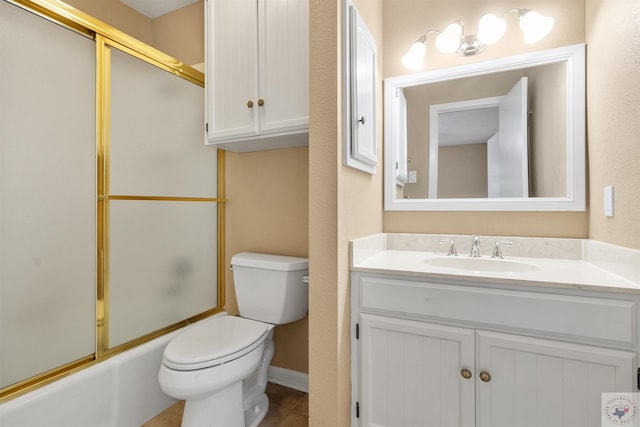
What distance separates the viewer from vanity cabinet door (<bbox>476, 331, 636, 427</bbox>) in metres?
0.93

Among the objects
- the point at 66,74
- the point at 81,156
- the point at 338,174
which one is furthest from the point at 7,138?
the point at 338,174

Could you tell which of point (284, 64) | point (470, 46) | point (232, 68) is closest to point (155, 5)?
point (232, 68)

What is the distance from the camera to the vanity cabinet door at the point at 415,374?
109cm

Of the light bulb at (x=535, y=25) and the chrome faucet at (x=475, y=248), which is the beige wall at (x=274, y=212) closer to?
the chrome faucet at (x=475, y=248)

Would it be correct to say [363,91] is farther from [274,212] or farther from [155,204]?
[155,204]

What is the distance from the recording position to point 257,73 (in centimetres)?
157

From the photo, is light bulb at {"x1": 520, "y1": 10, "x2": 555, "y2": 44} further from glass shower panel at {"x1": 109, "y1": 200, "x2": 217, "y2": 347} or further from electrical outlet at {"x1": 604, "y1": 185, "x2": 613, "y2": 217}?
glass shower panel at {"x1": 109, "y1": 200, "x2": 217, "y2": 347}

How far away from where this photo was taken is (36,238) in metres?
1.25

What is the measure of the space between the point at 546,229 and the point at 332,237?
41.8 inches

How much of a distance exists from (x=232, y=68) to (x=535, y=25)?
58.9 inches

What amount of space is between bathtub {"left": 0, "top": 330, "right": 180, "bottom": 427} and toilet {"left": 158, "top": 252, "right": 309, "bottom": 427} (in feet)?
1.02

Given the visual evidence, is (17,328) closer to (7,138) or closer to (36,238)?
(36,238)

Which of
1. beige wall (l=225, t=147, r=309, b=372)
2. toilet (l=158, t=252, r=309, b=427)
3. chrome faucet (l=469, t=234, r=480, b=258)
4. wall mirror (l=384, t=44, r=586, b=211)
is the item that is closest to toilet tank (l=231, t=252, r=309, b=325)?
toilet (l=158, t=252, r=309, b=427)

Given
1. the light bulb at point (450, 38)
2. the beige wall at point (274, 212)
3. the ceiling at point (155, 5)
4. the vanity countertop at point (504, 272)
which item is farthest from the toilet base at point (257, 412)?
the ceiling at point (155, 5)
